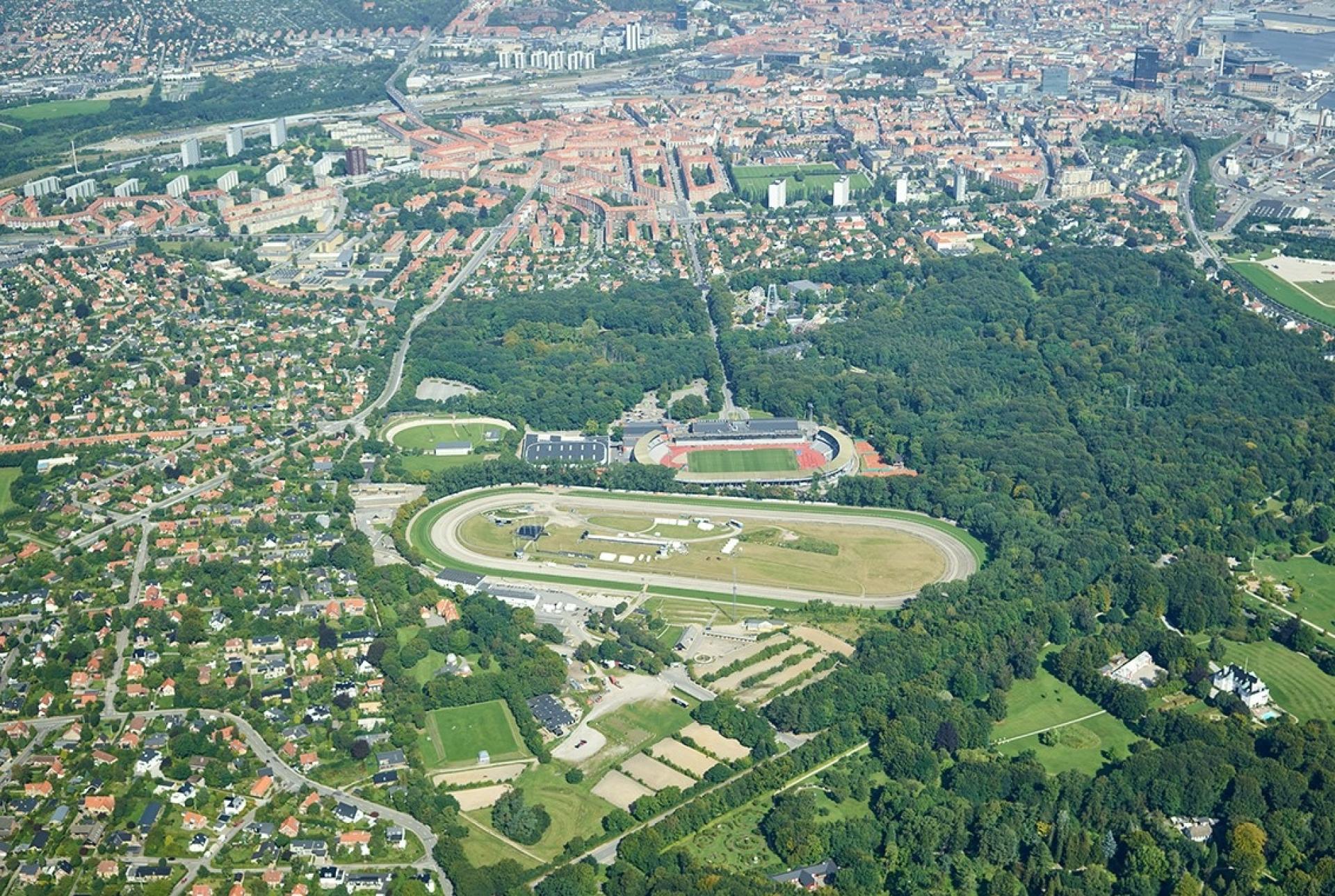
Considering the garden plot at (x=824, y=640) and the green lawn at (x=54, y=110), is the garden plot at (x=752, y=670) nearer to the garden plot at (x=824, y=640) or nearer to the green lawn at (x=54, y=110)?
the garden plot at (x=824, y=640)

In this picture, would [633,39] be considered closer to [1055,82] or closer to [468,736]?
[1055,82]

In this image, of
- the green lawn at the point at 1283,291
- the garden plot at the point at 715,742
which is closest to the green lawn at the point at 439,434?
the garden plot at the point at 715,742

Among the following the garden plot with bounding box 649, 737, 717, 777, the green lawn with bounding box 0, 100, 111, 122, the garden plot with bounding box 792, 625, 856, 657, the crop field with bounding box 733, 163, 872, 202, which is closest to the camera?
the garden plot with bounding box 649, 737, 717, 777

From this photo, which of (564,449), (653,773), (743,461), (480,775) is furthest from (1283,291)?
(480,775)

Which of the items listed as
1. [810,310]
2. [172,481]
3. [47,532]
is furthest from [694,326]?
[47,532]

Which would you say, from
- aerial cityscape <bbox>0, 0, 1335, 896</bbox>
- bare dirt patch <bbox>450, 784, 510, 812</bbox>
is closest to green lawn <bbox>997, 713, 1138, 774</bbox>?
aerial cityscape <bbox>0, 0, 1335, 896</bbox>

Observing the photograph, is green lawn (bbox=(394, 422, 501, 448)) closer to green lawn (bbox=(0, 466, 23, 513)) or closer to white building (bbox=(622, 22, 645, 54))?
green lawn (bbox=(0, 466, 23, 513))
